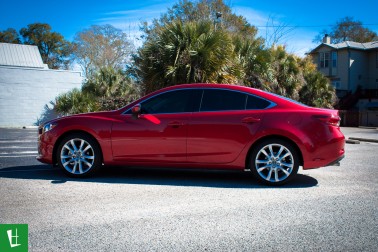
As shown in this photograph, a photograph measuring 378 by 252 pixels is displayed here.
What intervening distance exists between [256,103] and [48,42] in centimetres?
5907

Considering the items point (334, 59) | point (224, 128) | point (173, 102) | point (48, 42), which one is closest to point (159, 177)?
point (173, 102)

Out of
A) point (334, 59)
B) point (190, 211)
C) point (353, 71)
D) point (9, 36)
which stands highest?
point (9, 36)

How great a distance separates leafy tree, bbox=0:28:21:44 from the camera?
56.5 meters

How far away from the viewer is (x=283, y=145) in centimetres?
591

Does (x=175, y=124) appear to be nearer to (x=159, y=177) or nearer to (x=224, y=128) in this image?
(x=224, y=128)

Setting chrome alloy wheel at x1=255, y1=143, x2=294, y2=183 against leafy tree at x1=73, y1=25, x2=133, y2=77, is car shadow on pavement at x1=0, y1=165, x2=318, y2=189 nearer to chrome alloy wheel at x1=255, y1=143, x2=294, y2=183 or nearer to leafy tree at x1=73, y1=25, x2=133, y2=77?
chrome alloy wheel at x1=255, y1=143, x2=294, y2=183

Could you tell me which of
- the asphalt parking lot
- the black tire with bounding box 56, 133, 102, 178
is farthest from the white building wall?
the black tire with bounding box 56, 133, 102, 178

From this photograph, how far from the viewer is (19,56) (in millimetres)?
33688

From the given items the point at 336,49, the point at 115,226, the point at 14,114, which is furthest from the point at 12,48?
the point at 115,226

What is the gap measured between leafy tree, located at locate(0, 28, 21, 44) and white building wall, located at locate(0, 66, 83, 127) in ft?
114

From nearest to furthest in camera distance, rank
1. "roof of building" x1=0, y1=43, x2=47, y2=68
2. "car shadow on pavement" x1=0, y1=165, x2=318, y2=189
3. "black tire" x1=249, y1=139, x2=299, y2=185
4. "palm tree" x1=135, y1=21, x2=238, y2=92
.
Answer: "black tire" x1=249, y1=139, x2=299, y2=185
"car shadow on pavement" x1=0, y1=165, x2=318, y2=189
"palm tree" x1=135, y1=21, x2=238, y2=92
"roof of building" x1=0, y1=43, x2=47, y2=68

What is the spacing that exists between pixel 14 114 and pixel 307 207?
24.7m

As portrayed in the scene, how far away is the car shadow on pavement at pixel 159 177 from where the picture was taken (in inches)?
241

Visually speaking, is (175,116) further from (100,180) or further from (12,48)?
(12,48)
